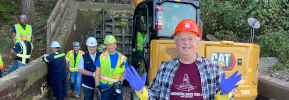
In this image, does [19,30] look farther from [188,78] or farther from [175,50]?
[188,78]

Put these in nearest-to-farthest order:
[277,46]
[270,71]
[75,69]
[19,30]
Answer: [75,69], [270,71], [19,30], [277,46]

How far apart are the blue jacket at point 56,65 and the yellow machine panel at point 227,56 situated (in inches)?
100

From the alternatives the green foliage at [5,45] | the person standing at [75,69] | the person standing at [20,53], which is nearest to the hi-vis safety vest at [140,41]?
the person standing at [75,69]

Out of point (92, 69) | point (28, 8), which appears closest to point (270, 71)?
point (92, 69)

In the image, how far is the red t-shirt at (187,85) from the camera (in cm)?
207

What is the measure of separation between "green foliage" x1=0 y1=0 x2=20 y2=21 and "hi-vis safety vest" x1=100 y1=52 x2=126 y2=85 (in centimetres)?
1356

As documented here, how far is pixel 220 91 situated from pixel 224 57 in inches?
92.4

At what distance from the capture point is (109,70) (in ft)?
13.5

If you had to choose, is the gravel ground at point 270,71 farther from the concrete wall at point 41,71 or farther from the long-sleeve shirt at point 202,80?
the concrete wall at point 41,71

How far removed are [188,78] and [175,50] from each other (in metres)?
2.22

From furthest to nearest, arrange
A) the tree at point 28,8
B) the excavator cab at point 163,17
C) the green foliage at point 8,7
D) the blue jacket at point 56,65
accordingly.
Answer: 1. the green foliage at point 8,7
2. the tree at point 28,8
3. the blue jacket at point 56,65
4. the excavator cab at point 163,17

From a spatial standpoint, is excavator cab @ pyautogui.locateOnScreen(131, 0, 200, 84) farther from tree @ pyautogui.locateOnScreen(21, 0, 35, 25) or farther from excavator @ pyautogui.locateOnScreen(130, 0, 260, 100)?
tree @ pyautogui.locateOnScreen(21, 0, 35, 25)

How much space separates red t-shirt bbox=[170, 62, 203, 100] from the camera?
207cm

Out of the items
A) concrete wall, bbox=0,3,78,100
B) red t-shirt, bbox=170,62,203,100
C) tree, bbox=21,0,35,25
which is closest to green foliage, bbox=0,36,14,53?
tree, bbox=21,0,35,25
